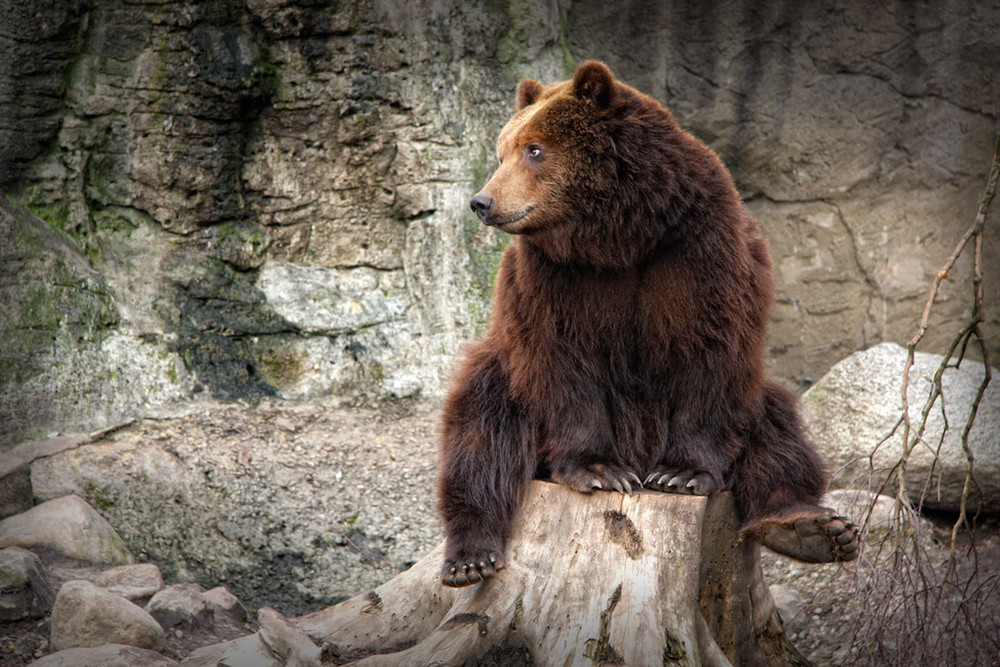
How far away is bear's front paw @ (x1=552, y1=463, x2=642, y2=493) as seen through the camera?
3369 mm

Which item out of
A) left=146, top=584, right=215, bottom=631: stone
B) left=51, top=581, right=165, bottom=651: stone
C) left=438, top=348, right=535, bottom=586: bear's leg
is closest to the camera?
left=438, top=348, right=535, bottom=586: bear's leg

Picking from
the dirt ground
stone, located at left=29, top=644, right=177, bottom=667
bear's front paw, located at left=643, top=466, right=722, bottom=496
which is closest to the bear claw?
the dirt ground

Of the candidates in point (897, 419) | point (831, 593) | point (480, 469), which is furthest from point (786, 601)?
point (480, 469)

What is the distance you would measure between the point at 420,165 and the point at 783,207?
2904 millimetres

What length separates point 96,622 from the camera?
3.71 meters

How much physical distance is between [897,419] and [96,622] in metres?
4.43

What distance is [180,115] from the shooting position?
561cm

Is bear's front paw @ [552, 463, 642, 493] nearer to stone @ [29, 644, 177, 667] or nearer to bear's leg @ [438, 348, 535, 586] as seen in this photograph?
bear's leg @ [438, 348, 535, 586]

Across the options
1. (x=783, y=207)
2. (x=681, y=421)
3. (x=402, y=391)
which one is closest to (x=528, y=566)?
(x=681, y=421)

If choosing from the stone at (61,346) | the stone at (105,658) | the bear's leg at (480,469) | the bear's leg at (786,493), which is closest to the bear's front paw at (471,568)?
the bear's leg at (480,469)

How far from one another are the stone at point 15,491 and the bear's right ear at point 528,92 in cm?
322

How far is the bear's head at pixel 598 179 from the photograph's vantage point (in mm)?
3395

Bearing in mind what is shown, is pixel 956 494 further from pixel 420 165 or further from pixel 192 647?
pixel 192 647

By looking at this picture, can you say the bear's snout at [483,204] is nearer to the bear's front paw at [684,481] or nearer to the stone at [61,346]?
the bear's front paw at [684,481]
